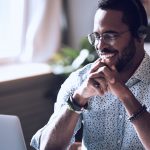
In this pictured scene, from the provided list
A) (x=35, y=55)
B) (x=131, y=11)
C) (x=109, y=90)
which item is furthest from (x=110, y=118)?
(x=35, y=55)

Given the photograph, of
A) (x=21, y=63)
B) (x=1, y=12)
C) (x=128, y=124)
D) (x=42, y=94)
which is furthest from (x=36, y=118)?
(x=128, y=124)

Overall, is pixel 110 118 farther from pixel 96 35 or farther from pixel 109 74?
pixel 96 35

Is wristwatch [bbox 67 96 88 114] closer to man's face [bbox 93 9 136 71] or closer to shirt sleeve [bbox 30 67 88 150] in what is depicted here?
shirt sleeve [bbox 30 67 88 150]

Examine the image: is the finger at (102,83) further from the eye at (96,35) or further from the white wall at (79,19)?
the white wall at (79,19)

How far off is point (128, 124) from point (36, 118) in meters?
1.28

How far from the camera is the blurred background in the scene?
96.5 inches

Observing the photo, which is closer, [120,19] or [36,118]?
[120,19]

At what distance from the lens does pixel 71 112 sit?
141 centimetres

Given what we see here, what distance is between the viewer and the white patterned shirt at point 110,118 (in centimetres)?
142

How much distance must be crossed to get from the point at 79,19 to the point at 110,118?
153cm

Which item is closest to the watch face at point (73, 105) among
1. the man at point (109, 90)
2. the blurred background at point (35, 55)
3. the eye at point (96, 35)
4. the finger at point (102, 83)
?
the man at point (109, 90)

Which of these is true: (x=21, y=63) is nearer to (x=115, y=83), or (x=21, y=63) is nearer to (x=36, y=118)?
(x=36, y=118)

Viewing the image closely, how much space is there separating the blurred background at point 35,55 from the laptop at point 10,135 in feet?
3.92

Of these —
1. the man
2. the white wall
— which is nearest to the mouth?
the man
